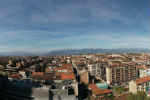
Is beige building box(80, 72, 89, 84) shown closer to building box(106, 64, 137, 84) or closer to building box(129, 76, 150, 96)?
building box(106, 64, 137, 84)

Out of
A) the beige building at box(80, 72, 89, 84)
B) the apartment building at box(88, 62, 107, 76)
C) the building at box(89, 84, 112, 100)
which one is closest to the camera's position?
the building at box(89, 84, 112, 100)

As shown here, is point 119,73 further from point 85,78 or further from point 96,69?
point 85,78

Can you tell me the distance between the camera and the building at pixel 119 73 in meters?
10.8

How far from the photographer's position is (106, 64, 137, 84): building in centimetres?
1076

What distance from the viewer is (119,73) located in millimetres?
11070

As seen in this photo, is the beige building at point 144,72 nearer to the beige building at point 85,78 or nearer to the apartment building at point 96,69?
the apartment building at point 96,69

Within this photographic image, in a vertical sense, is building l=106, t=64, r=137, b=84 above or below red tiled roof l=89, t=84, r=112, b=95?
above

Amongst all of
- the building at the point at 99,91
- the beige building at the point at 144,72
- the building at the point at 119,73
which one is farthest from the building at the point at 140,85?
the beige building at the point at 144,72

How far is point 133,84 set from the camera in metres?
7.78

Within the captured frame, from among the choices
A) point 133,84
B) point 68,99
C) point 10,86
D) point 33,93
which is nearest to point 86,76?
point 133,84

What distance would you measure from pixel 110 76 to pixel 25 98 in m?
6.82

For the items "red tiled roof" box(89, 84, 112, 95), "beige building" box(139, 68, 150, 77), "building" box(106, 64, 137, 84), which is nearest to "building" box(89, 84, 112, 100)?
"red tiled roof" box(89, 84, 112, 95)

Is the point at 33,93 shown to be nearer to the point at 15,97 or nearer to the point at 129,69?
the point at 15,97

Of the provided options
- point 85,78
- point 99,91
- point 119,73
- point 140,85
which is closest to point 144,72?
point 119,73
